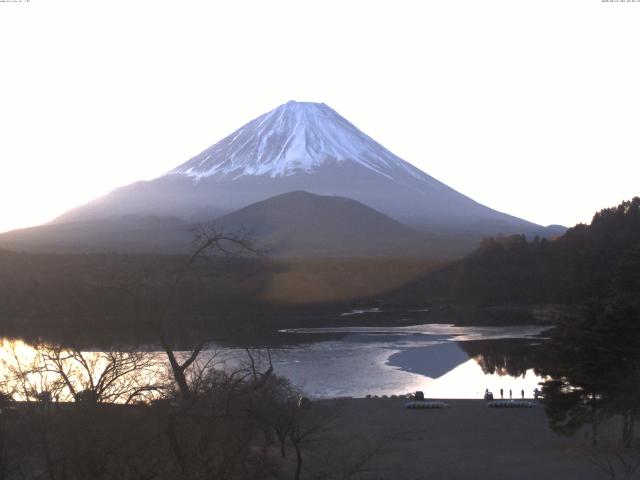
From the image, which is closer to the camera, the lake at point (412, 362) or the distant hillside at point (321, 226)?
the lake at point (412, 362)

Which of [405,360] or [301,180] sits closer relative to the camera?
[405,360]

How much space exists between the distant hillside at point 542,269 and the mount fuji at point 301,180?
42514 mm

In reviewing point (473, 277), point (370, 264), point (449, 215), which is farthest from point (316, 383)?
point (449, 215)

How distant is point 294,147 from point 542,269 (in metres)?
74.7

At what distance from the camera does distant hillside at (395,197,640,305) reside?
123 feet

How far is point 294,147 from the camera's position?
373 feet

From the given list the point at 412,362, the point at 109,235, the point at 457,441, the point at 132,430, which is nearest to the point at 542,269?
the point at 412,362

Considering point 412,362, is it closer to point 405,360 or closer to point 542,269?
point 405,360

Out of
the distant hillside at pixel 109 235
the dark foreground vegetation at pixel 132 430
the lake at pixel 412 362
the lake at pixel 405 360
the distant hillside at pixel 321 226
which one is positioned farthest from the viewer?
the distant hillside at pixel 321 226

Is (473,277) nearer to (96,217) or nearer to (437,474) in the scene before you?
(437,474)

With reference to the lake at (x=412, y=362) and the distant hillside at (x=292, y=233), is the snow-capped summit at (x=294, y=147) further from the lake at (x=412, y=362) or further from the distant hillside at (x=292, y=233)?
the lake at (x=412, y=362)

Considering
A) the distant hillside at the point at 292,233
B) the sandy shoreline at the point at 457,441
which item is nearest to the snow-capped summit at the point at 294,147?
the distant hillside at the point at 292,233

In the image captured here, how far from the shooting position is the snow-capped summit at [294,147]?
110312 millimetres

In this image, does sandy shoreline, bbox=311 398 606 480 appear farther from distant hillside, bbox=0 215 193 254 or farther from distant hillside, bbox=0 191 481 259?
distant hillside, bbox=0 215 193 254
